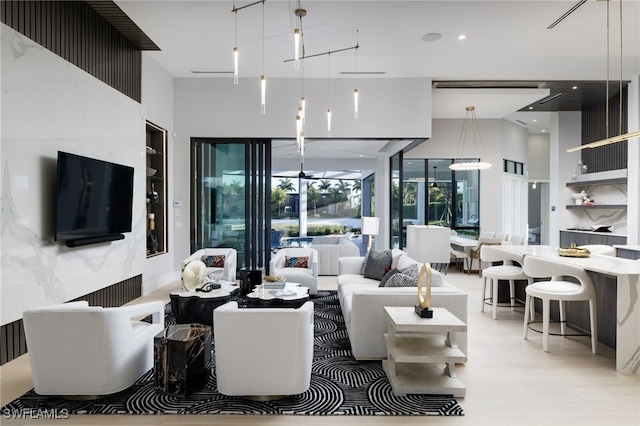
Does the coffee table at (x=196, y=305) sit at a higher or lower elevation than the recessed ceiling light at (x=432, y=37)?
lower

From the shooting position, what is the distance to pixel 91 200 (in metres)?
4.45

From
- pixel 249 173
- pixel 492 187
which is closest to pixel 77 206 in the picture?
pixel 249 173

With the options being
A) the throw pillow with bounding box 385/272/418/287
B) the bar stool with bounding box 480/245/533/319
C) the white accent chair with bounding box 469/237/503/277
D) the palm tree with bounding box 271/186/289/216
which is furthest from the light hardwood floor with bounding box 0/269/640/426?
the palm tree with bounding box 271/186/289/216

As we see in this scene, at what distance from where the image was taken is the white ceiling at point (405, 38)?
4562 mm

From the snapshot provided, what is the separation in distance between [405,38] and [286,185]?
9.29m

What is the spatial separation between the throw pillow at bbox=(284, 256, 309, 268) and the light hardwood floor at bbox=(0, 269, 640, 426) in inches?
115

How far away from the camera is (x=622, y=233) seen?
25.4 feet

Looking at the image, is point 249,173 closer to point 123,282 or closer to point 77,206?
point 123,282

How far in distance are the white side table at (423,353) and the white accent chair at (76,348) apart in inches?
79.6

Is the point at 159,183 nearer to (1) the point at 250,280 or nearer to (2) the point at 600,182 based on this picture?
(1) the point at 250,280

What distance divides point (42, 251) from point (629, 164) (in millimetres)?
9135

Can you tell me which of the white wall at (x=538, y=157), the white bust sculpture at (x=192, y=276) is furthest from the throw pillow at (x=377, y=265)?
the white wall at (x=538, y=157)

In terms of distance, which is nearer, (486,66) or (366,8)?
(366,8)

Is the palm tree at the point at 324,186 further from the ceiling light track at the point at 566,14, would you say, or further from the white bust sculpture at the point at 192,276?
the white bust sculpture at the point at 192,276
